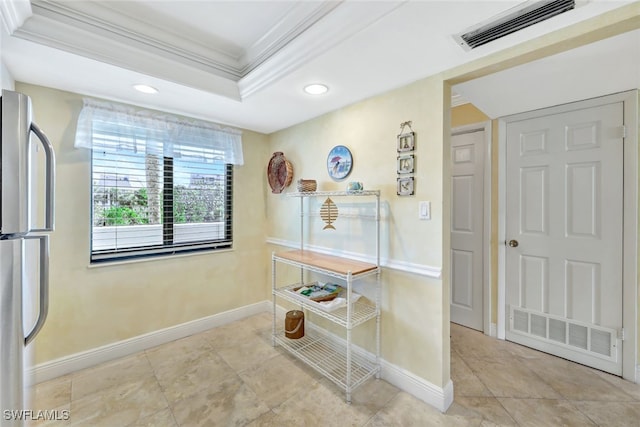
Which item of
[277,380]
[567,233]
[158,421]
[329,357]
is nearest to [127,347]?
[158,421]

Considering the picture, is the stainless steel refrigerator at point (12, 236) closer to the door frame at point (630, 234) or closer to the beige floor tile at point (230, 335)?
the beige floor tile at point (230, 335)

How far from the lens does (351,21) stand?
129 cm

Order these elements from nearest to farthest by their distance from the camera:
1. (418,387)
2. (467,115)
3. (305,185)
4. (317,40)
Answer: (317,40), (418,387), (305,185), (467,115)

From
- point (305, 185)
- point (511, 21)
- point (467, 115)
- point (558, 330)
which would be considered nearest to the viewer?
A: point (511, 21)

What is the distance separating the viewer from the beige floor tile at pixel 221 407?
5.33 ft

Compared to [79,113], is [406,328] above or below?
below

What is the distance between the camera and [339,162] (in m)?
2.33

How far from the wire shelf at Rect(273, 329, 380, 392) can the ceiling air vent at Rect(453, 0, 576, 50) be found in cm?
212

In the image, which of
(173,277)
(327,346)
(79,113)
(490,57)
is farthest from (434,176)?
(79,113)

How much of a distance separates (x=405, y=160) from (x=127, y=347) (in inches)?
106

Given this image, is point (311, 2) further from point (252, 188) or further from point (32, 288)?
point (32, 288)

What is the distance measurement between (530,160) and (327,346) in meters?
2.44

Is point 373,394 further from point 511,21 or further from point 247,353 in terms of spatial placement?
point 511,21

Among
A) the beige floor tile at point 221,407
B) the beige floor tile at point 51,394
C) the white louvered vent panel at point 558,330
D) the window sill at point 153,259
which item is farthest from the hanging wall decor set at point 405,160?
the beige floor tile at point 51,394
